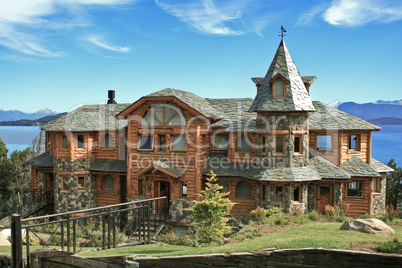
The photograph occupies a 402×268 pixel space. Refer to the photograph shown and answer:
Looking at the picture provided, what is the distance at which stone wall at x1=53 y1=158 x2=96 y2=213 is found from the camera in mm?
26594

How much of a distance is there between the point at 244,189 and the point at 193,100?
26.1 feet

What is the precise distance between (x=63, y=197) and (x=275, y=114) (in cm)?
1871

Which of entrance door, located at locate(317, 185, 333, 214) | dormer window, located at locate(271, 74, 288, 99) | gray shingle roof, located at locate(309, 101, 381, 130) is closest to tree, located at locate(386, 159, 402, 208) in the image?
gray shingle roof, located at locate(309, 101, 381, 130)

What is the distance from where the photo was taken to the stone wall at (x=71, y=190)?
1047 inches

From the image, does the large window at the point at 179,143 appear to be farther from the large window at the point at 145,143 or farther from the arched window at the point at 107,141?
the arched window at the point at 107,141

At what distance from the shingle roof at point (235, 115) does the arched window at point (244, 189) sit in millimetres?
4063

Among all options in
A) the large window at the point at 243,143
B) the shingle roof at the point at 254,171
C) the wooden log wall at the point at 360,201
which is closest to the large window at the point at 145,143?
the shingle roof at the point at 254,171

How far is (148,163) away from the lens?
24.3 m

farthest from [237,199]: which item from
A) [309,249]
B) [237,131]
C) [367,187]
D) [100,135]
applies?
[309,249]

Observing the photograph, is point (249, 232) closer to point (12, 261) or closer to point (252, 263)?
point (252, 263)

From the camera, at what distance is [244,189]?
24156 millimetres

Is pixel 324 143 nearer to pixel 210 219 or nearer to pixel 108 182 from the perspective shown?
pixel 210 219

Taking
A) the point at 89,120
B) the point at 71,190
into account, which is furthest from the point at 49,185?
the point at 89,120

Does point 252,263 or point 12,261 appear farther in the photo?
point 12,261
